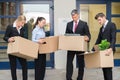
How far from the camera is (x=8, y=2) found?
38.2ft

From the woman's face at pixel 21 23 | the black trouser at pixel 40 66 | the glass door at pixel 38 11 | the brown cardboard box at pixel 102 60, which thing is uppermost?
the glass door at pixel 38 11

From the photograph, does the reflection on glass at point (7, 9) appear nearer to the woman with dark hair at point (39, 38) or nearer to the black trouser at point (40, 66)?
the woman with dark hair at point (39, 38)

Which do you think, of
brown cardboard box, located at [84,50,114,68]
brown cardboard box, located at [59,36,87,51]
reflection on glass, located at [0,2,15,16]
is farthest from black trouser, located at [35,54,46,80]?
reflection on glass, located at [0,2,15,16]

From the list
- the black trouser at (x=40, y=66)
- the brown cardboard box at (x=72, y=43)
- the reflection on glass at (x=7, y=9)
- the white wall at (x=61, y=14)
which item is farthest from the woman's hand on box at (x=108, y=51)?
the reflection on glass at (x=7, y=9)

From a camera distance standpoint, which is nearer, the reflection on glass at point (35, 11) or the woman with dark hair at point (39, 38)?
the woman with dark hair at point (39, 38)

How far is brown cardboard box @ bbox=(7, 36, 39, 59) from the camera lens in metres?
8.03

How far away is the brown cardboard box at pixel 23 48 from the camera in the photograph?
8.03 meters

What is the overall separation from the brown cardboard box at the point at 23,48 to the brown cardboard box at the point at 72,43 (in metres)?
0.66

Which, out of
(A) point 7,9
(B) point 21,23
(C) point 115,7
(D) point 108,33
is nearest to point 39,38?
(B) point 21,23

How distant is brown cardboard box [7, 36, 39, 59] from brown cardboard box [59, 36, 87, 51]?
2.17ft

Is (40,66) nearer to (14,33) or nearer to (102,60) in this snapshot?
(14,33)

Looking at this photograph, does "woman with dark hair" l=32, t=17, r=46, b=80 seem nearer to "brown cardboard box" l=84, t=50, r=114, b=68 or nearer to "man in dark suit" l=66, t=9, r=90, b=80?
"man in dark suit" l=66, t=9, r=90, b=80

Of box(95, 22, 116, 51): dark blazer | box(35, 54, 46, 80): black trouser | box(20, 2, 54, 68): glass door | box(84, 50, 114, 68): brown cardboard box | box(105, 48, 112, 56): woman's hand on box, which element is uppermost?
box(20, 2, 54, 68): glass door

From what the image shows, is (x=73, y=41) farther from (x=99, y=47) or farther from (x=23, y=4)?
(x=23, y=4)
